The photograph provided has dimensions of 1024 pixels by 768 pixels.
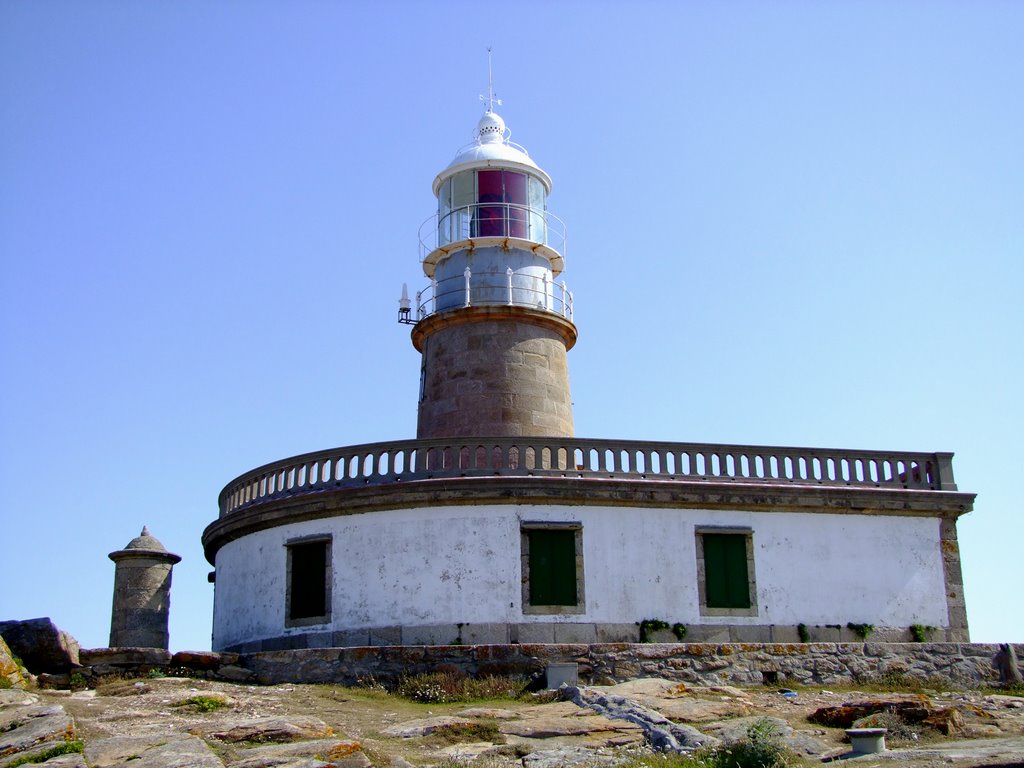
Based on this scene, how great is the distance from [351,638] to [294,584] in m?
1.61

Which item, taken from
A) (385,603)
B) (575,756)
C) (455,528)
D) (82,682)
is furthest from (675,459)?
(82,682)

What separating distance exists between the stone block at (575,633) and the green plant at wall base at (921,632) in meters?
5.80

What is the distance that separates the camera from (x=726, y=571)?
21.0 m

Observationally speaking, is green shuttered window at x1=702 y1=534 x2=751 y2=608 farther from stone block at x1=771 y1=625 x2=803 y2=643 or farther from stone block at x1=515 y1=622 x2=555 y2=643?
stone block at x1=515 y1=622 x2=555 y2=643

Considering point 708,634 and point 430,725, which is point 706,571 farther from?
point 430,725

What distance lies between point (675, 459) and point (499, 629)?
14.2ft

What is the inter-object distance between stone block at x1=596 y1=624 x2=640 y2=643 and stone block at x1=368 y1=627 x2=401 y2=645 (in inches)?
127

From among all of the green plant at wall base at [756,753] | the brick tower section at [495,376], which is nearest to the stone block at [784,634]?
the brick tower section at [495,376]

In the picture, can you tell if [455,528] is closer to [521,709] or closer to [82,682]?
[521,709]

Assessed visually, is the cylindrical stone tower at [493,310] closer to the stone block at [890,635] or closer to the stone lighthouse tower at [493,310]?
the stone lighthouse tower at [493,310]

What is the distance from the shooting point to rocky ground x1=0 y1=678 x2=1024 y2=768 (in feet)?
43.0

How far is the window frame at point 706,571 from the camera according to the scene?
2073cm

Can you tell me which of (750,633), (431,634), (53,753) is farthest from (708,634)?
(53,753)

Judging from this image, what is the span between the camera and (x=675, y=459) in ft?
70.3
